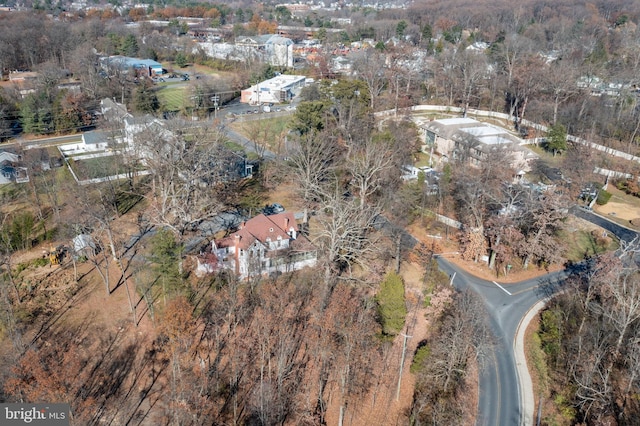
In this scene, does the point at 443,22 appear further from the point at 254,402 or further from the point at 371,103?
the point at 254,402

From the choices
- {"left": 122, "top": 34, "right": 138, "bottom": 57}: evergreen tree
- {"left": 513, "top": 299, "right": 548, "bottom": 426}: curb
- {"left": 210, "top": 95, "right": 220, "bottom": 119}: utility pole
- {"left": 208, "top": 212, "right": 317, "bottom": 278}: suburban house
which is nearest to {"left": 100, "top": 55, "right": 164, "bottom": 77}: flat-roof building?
{"left": 122, "top": 34, "right": 138, "bottom": 57}: evergreen tree

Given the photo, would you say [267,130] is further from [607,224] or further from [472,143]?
[607,224]

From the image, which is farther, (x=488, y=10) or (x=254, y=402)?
(x=488, y=10)

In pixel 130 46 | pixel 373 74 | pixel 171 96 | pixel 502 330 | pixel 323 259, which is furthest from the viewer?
pixel 130 46

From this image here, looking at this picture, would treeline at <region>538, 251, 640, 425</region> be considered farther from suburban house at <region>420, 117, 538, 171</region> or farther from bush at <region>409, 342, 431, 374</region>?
suburban house at <region>420, 117, 538, 171</region>

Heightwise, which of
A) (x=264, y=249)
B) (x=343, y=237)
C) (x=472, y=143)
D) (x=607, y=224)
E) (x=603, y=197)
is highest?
(x=472, y=143)

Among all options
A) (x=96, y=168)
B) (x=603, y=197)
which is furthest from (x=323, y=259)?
(x=603, y=197)

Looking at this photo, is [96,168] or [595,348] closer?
[595,348]

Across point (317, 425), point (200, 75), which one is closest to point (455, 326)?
point (317, 425)
